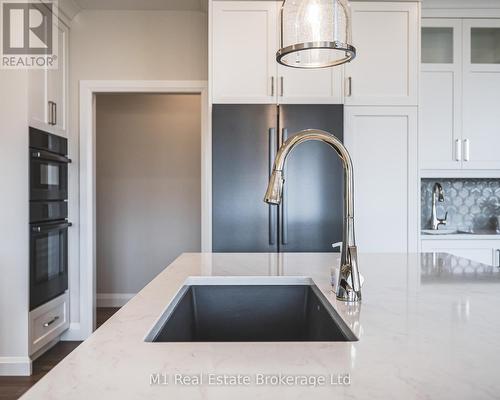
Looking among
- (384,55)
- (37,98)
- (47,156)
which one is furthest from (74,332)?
(384,55)

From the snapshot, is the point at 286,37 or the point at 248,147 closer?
the point at 286,37

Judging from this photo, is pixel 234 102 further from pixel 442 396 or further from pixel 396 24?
pixel 442 396

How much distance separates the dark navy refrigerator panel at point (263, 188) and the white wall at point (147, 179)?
1915 mm

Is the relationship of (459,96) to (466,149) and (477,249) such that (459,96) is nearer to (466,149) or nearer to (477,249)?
(466,149)

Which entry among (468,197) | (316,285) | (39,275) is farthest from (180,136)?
(316,285)

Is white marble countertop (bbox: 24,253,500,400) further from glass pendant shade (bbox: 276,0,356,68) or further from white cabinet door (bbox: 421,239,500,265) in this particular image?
white cabinet door (bbox: 421,239,500,265)

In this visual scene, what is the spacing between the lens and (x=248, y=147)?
8.79ft

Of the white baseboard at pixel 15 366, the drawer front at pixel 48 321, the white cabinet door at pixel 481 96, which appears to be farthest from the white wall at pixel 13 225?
the white cabinet door at pixel 481 96

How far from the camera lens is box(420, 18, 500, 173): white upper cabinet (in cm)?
316

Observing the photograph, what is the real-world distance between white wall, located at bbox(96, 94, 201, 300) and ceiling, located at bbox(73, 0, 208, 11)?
51.1 inches

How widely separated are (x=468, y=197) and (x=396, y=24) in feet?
5.35

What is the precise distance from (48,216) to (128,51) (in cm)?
147

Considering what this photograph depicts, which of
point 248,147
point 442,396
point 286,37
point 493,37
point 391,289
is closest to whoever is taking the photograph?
point 442,396

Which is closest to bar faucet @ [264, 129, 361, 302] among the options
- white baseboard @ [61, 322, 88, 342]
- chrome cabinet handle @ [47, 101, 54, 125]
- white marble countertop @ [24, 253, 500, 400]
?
white marble countertop @ [24, 253, 500, 400]
